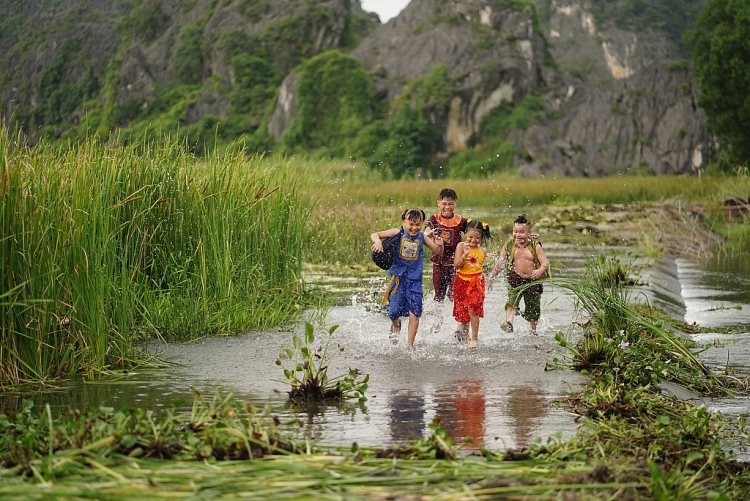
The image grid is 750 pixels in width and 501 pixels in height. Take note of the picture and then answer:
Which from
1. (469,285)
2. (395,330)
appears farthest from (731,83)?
(395,330)

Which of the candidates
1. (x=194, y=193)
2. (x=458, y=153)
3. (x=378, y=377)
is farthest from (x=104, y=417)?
(x=458, y=153)

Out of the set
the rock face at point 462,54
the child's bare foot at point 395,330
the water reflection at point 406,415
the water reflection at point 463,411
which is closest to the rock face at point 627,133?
the rock face at point 462,54

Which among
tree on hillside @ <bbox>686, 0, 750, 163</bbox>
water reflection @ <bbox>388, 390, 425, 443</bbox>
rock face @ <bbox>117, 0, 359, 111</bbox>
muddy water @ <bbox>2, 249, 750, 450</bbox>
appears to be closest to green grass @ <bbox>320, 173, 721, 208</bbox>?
tree on hillside @ <bbox>686, 0, 750, 163</bbox>

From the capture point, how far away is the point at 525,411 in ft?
21.0

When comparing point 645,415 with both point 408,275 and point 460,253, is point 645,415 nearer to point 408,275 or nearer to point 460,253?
point 408,275

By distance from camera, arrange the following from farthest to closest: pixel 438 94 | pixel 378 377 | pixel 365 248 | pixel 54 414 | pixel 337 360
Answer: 1. pixel 438 94
2. pixel 365 248
3. pixel 337 360
4. pixel 378 377
5. pixel 54 414

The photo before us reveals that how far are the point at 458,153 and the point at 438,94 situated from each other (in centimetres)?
470

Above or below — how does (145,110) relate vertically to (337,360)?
above

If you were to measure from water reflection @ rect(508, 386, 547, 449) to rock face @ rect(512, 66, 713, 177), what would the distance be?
6566 cm

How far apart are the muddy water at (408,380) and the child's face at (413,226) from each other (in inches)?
37.0

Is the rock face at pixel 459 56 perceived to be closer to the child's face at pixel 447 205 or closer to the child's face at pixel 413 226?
the child's face at pixel 447 205

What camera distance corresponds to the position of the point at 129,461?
14.3ft

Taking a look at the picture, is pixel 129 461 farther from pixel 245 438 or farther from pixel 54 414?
pixel 54 414

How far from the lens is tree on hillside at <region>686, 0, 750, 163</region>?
35.8 meters
